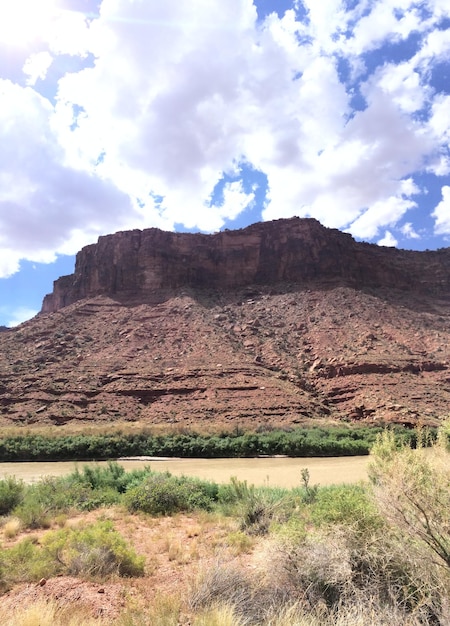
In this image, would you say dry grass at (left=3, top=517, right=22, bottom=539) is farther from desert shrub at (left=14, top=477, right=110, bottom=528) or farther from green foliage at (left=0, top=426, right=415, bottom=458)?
green foliage at (left=0, top=426, right=415, bottom=458)

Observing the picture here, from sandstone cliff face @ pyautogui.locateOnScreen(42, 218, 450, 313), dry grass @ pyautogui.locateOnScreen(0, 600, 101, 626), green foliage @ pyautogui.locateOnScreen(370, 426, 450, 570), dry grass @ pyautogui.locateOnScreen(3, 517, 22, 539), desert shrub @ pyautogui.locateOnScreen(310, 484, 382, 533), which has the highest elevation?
sandstone cliff face @ pyautogui.locateOnScreen(42, 218, 450, 313)

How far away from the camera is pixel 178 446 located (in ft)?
108

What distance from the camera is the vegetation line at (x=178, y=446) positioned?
31625 mm

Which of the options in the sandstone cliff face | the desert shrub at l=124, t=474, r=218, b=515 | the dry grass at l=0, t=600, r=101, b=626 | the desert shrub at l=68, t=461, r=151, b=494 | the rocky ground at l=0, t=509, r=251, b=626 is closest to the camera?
the dry grass at l=0, t=600, r=101, b=626

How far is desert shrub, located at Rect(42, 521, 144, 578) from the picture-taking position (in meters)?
6.16

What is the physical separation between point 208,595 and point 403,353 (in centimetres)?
4947

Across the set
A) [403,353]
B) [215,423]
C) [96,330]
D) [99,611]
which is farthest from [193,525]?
[96,330]

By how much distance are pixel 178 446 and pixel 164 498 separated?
22.5 metres

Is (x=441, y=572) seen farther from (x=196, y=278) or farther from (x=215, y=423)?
(x=196, y=278)

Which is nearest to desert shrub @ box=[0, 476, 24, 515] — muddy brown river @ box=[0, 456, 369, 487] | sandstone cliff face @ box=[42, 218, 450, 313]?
muddy brown river @ box=[0, 456, 369, 487]

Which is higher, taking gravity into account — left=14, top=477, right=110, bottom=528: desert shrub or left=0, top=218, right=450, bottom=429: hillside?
left=0, top=218, right=450, bottom=429: hillside

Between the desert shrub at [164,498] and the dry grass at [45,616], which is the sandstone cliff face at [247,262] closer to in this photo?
the desert shrub at [164,498]

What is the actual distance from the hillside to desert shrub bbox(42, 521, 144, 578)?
30.6m

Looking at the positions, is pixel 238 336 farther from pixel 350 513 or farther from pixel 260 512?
pixel 350 513
